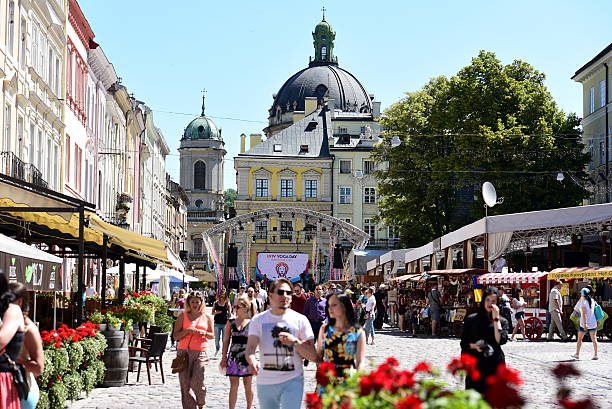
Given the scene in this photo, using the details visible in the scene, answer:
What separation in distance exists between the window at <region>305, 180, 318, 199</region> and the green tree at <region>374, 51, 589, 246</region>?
46.4 metres

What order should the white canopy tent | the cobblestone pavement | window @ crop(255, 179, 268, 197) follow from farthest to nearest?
window @ crop(255, 179, 268, 197)
the white canopy tent
the cobblestone pavement

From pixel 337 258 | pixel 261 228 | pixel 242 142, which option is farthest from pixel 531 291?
pixel 242 142

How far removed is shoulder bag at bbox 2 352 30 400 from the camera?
7676 millimetres

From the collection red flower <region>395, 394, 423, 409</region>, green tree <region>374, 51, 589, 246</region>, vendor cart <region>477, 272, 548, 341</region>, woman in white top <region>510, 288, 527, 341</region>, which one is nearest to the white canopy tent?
vendor cart <region>477, 272, 548, 341</region>

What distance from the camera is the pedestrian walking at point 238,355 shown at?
1273 centimetres

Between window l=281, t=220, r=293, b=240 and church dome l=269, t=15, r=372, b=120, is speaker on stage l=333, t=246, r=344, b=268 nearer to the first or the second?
window l=281, t=220, r=293, b=240

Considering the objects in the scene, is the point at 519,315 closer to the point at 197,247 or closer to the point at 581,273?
the point at 581,273

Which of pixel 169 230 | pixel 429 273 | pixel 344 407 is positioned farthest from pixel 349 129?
pixel 344 407

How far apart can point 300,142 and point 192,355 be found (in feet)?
320

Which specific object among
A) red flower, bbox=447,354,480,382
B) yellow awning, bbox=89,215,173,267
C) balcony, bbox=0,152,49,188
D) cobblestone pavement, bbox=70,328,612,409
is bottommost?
cobblestone pavement, bbox=70,328,612,409

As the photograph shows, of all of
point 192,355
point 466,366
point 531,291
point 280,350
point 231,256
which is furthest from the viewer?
point 231,256

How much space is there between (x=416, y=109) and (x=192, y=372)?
164 feet

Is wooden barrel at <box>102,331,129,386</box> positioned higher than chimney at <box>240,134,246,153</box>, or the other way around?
chimney at <box>240,134,246,153</box>

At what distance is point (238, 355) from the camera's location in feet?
42.2
